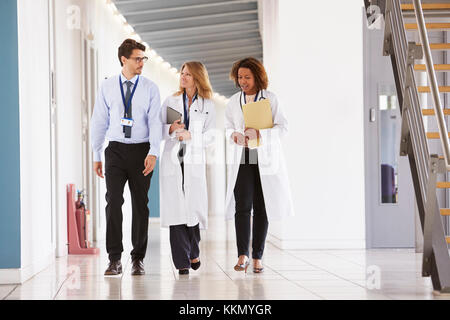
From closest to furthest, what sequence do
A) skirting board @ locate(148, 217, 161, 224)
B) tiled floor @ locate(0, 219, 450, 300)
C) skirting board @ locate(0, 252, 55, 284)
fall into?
1. tiled floor @ locate(0, 219, 450, 300)
2. skirting board @ locate(0, 252, 55, 284)
3. skirting board @ locate(148, 217, 161, 224)

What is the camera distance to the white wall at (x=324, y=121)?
21.9 ft

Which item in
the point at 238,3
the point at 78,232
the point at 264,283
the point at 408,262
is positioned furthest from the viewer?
the point at 238,3

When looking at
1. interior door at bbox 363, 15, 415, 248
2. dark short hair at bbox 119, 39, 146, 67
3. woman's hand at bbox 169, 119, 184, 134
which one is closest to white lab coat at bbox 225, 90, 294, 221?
woman's hand at bbox 169, 119, 184, 134

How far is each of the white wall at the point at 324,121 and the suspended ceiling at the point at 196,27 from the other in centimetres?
261

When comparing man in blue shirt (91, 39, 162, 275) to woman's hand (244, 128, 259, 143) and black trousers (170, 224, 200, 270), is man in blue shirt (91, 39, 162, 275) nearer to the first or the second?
black trousers (170, 224, 200, 270)

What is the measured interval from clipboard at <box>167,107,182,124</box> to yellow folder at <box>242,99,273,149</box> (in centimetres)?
45

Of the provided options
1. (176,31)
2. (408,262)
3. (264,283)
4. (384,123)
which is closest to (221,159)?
(176,31)

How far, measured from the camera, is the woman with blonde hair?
4.59m

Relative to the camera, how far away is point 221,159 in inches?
732

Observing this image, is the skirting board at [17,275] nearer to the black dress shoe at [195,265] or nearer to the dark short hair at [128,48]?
the black dress shoe at [195,265]

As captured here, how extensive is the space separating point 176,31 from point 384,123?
4455 mm

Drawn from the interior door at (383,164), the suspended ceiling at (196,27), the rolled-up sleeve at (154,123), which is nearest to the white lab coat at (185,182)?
the rolled-up sleeve at (154,123)

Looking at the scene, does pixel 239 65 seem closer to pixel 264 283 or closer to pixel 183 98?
pixel 183 98

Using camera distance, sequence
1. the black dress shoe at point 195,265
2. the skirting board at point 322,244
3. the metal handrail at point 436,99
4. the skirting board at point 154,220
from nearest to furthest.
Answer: the metal handrail at point 436,99 → the black dress shoe at point 195,265 → the skirting board at point 322,244 → the skirting board at point 154,220
